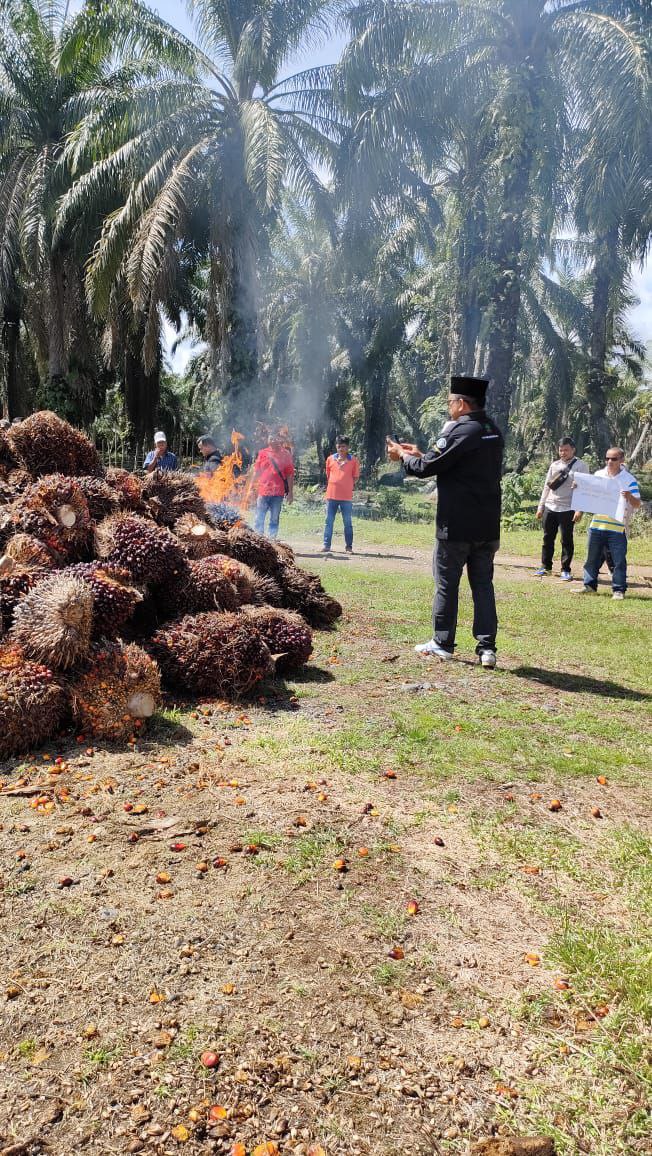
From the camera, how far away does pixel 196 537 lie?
237 inches

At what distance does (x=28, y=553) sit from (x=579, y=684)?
400 cm

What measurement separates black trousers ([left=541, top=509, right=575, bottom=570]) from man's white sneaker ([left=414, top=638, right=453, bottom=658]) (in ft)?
18.3

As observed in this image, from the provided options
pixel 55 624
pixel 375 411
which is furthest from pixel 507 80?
pixel 375 411

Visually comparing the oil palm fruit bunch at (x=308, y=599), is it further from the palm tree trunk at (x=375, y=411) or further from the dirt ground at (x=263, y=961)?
the palm tree trunk at (x=375, y=411)

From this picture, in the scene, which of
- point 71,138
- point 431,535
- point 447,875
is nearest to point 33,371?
point 71,138

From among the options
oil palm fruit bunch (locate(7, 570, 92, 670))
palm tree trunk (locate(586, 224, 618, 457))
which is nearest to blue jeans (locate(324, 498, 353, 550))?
oil palm fruit bunch (locate(7, 570, 92, 670))

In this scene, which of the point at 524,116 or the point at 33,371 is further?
the point at 33,371

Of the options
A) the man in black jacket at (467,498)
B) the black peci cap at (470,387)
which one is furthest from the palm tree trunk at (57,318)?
the black peci cap at (470,387)

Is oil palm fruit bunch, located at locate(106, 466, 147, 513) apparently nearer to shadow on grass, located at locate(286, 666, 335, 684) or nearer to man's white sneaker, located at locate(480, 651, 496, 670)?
shadow on grass, located at locate(286, 666, 335, 684)

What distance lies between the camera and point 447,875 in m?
2.97

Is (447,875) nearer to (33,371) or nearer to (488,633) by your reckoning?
(488,633)

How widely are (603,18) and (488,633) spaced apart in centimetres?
1465

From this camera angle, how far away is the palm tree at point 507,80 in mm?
14867

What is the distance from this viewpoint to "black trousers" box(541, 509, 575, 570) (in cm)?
1108
